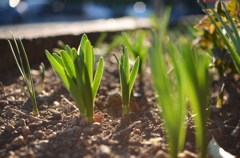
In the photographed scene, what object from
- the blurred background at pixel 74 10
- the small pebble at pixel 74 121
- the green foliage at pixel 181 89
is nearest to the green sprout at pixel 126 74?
the small pebble at pixel 74 121

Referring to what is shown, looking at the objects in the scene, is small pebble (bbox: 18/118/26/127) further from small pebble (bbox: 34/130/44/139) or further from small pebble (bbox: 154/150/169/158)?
small pebble (bbox: 154/150/169/158)

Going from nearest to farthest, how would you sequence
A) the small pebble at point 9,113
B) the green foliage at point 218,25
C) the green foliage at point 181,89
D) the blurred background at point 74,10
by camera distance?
1. the green foliage at point 181,89
2. the small pebble at point 9,113
3. the green foliage at point 218,25
4. the blurred background at point 74,10

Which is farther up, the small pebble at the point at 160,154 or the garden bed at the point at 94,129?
the garden bed at the point at 94,129

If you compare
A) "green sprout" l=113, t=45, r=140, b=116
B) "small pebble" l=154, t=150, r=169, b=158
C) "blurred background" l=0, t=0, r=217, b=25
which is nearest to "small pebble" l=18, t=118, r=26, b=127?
"green sprout" l=113, t=45, r=140, b=116

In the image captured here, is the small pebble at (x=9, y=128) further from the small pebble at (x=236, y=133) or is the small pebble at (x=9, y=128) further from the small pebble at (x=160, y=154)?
the small pebble at (x=236, y=133)

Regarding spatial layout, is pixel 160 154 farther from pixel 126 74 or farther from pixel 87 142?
pixel 126 74

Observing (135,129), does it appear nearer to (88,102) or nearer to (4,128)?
(88,102)

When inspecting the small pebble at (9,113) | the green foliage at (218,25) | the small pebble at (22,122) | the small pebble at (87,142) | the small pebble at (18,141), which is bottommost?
the small pebble at (87,142)

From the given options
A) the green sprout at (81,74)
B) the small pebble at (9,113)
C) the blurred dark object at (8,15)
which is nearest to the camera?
the green sprout at (81,74)
